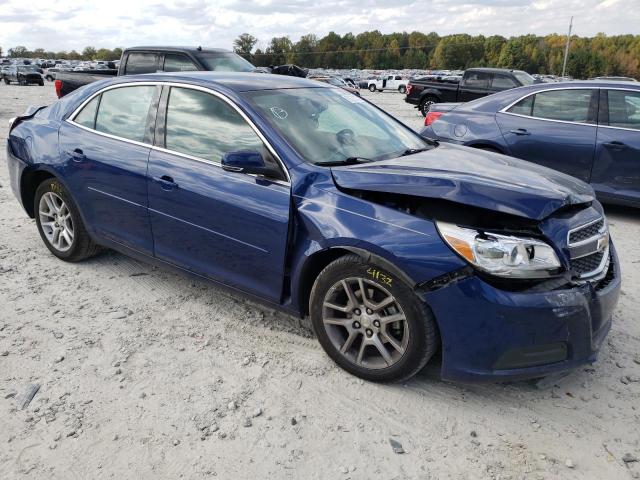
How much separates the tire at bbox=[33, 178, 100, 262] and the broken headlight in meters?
3.14

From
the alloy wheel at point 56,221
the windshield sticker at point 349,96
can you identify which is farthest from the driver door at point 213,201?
the alloy wheel at point 56,221

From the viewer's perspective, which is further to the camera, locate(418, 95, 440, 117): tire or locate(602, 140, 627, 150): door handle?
locate(418, 95, 440, 117): tire

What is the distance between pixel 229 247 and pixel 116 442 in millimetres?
1302

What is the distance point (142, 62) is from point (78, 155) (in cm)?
715

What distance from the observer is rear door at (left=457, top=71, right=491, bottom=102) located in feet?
57.1

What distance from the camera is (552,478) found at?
2455mm

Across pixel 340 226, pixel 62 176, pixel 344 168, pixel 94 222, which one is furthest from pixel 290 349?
pixel 62 176

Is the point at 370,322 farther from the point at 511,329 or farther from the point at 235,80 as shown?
the point at 235,80

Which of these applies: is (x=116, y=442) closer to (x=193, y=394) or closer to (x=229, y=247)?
(x=193, y=394)

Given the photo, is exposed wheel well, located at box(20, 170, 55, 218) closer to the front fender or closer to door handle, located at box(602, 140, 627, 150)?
the front fender

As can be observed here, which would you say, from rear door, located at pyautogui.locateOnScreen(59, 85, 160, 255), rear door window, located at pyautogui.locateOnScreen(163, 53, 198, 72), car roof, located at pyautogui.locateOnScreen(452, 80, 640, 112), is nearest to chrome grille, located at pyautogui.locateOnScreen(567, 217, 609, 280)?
rear door, located at pyautogui.locateOnScreen(59, 85, 160, 255)

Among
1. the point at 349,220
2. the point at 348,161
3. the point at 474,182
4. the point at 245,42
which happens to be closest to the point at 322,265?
the point at 349,220

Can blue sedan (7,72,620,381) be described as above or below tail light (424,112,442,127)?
below

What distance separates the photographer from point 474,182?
291cm
